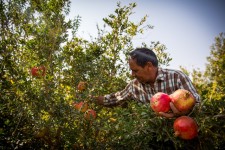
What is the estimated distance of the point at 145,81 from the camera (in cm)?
302

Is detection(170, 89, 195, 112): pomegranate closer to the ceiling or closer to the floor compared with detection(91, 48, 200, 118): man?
closer to the floor

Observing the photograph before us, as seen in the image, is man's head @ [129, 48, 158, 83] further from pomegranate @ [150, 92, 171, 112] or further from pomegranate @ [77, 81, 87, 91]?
pomegranate @ [150, 92, 171, 112]

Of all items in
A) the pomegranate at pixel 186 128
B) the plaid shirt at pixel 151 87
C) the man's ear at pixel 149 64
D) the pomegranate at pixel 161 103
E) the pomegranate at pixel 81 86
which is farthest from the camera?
the man's ear at pixel 149 64

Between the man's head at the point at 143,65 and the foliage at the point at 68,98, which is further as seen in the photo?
the man's head at the point at 143,65

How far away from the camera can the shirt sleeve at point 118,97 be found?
2854 millimetres

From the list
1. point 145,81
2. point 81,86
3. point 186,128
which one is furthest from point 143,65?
point 186,128

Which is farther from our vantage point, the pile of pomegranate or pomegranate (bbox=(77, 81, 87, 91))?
pomegranate (bbox=(77, 81, 87, 91))

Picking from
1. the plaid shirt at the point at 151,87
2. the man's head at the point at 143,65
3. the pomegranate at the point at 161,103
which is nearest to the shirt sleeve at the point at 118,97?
the plaid shirt at the point at 151,87

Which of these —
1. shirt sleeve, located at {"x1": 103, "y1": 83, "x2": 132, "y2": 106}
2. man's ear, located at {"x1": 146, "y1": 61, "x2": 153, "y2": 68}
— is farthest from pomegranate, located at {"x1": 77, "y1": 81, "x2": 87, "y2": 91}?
man's ear, located at {"x1": 146, "y1": 61, "x2": 153, "y2": 68}

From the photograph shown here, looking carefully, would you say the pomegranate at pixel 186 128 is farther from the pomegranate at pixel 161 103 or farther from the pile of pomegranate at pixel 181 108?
the pomegranate at pixel 161 103

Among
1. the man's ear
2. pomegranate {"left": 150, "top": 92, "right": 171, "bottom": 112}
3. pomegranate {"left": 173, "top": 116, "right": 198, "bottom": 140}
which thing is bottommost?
pomegranate {"left": 173, "top": 116, "right": 198, "bottom": 140}

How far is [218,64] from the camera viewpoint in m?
9.98

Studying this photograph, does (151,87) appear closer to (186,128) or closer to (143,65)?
(143,65)

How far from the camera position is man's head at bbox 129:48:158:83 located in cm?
288
